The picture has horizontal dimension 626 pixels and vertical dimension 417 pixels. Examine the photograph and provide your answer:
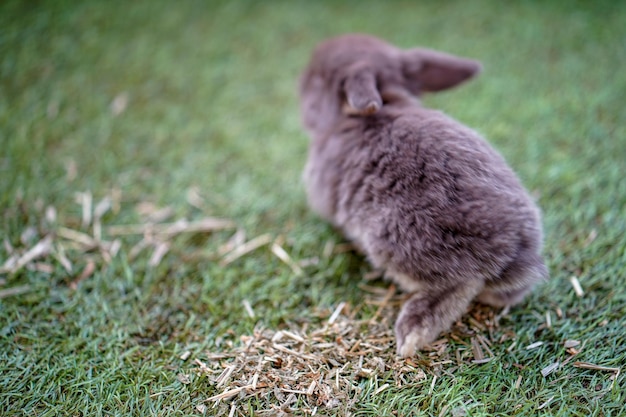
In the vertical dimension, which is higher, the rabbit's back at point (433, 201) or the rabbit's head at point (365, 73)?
the rabbit's head at point (365, 73)

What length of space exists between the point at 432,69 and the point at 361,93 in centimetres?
57

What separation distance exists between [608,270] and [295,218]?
1.39 metres

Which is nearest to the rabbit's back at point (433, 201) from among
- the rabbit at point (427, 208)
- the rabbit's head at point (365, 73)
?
the rabbit at point (427, 208)

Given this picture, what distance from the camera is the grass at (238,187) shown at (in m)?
1.80

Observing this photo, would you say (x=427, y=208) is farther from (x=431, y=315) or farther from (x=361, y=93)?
(x=361, y=93)

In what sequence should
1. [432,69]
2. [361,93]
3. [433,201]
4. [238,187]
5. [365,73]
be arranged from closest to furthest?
[433,201] < [361,93] < [365,73] < [432,69] < [238,187]

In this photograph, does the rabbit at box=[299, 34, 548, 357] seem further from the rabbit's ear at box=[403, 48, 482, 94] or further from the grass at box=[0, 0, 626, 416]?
the rabbit's ear at box=[403, 48, 482, 94]

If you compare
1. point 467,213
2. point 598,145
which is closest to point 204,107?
point 467,213

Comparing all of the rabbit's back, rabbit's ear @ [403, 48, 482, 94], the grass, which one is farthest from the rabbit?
rabbit's ear @ [403, 48, 482, 94]

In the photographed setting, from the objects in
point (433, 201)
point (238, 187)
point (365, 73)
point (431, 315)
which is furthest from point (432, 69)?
point (431, 315)

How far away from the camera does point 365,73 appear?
89.1 inches

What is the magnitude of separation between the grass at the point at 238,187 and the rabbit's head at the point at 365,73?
1.48 ft

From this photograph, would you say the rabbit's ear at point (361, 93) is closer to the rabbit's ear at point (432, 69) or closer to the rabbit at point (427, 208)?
the rabbit at point (427, 208)

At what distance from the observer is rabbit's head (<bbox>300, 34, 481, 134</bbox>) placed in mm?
2350
